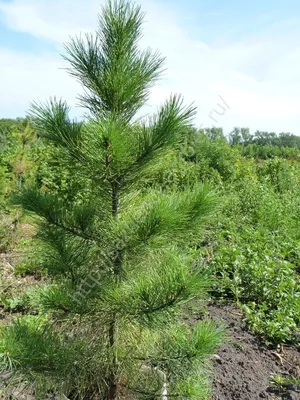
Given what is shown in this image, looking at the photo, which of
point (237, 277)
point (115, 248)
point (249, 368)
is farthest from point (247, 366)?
point (115, 248)

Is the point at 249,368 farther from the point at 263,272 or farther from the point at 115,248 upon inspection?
the point at 115,248

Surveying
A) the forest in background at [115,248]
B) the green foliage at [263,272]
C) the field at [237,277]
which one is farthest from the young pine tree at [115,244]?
the green foliage at [263,272]

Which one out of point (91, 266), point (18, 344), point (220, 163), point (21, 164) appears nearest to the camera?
point (18, 344)

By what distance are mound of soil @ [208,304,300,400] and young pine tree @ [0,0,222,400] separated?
592 millimetres

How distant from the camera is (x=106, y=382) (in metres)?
2.02

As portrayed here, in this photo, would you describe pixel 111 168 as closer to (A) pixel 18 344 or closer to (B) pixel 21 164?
(A) pixel 18 344

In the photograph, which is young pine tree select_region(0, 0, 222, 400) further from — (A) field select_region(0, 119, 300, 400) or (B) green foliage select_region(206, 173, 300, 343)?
(B) green foliage select_region(206, 173, 300, 343)

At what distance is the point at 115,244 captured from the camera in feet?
5.72

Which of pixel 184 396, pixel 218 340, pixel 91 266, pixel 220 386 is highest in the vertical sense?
pixel 91 266

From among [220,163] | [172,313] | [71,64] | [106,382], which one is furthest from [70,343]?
[220,163]

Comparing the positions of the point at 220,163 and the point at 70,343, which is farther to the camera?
the point at 220,163

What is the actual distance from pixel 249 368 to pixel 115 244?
60.7 inches

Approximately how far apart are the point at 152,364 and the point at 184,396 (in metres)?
0.21

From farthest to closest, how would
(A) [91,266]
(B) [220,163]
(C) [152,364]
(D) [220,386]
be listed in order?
1. (B) [220,163]
2. (D) [220,386]
3. (C) [152,364]
4. (A) [91,266]
